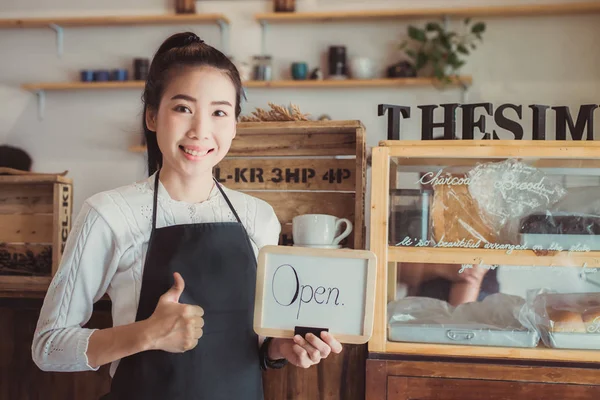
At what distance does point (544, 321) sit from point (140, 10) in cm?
328

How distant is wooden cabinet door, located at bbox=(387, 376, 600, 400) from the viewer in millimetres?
1284

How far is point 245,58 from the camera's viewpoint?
11.9 ft

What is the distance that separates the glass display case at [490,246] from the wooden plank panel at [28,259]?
1073mm

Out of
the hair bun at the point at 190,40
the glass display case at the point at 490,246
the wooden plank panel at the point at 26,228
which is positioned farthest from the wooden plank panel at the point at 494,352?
the wooden plank panel at the point at 26,228

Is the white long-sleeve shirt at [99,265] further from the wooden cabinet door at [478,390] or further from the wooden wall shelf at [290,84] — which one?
the wooden wall shelf at [290,84]

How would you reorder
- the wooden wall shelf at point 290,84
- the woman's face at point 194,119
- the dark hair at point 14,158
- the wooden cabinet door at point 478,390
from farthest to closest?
the dark hair at point 14,158, the wooden wall shelf at point 290,84, the wooden cabinet door at point 478,390, the woman's face at point 194,119

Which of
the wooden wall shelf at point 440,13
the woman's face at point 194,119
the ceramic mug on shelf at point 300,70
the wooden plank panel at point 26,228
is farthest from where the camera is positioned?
the ceramic mug on shelf at point 300,70

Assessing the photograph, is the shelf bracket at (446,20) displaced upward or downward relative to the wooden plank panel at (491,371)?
upward

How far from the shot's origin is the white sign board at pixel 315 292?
1.05 meters

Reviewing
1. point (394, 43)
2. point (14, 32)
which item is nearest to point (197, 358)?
point (394, 43)

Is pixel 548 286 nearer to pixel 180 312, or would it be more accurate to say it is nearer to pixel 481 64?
pixel 180 312

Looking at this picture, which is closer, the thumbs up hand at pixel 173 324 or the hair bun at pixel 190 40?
the thumbs up hand at pixel 173 324

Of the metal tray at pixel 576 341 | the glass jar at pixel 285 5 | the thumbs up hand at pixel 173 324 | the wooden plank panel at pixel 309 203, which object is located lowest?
→ the metal tray at pixel 576 341

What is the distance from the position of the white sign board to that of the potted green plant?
8.10 feet
